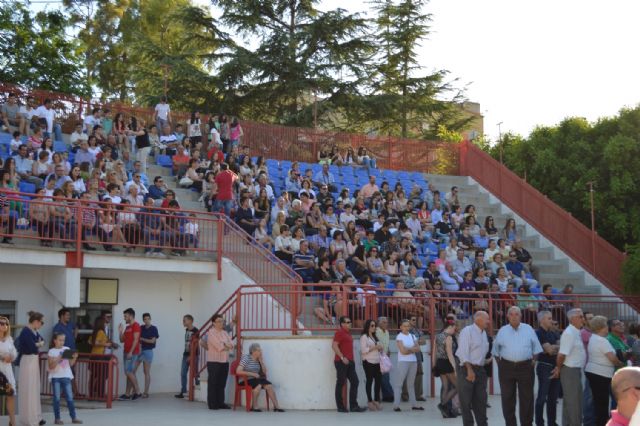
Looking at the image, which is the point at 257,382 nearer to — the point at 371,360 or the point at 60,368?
the point at 371,360

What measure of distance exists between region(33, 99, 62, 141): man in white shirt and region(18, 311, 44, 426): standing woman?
10.2 m

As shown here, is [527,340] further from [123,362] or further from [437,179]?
[437,179]

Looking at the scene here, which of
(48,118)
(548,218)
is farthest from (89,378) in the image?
(548,218)

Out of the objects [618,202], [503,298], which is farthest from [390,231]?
[618,202]

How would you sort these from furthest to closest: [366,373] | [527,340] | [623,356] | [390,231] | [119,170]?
[390,231] → [119,170] → [366,373] → [623,356] → [527,340]

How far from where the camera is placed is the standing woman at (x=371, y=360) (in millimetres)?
17828

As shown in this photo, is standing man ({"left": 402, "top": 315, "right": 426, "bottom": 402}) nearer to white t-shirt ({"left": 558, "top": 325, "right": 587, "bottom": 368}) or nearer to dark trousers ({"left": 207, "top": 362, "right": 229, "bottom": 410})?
dark trousers ({"left": 207, "top": 362, "right": 229, "bottom": 410})

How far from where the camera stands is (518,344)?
13.4 meters

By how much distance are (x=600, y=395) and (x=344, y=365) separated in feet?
18.5

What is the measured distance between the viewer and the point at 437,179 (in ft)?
106

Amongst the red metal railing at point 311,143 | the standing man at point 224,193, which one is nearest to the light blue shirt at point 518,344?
the standing man at point 224,193

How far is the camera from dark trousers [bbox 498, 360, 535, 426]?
13.4 meters

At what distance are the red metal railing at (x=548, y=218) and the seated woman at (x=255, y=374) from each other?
13.6 m

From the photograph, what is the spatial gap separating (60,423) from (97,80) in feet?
113
